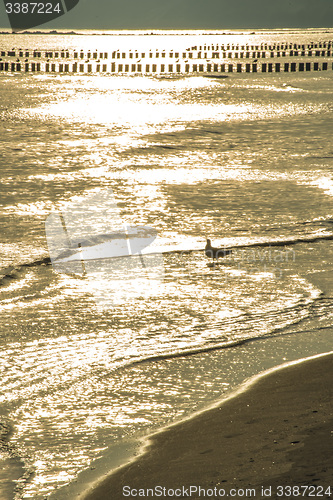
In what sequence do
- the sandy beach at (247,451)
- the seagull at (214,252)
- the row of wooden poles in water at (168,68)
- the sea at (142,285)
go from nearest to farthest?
the sandy beach at (247,451)
the sea at (142,285)
the seagull at (214,252)
the row of wooden poles in water at (168,68)

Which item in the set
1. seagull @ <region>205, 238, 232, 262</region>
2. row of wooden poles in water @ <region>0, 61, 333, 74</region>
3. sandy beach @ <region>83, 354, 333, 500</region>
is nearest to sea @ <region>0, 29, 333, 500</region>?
seagull @ <region>205, 238, 232, 262</region>

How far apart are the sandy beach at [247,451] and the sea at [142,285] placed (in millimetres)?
273

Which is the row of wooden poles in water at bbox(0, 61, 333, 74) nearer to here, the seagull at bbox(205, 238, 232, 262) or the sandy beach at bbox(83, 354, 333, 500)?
the seagull at bbox(205, 238, 232, 262)

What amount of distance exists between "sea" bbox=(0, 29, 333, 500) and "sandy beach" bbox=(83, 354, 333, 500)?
0.27 meters

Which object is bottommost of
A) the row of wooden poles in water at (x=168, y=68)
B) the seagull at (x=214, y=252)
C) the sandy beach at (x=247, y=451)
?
the row of wooden poles in water at (x=168, y=68)

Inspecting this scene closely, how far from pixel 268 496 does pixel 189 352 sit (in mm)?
2757

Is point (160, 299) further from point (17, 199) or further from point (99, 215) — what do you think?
point (17, 199)

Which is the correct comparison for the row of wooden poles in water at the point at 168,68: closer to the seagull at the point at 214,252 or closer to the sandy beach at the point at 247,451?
the seagull at the point at 214,252

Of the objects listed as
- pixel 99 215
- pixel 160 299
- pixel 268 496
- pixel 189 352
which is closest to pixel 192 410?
pixel 189 352

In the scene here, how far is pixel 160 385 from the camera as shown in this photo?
229 inches

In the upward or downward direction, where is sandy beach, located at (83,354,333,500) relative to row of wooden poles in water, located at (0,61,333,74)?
upward

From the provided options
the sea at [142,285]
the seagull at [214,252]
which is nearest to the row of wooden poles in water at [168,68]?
the sea at [142,285]

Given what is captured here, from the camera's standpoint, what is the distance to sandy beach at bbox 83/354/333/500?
3.88m

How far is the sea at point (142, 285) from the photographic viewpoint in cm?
528
